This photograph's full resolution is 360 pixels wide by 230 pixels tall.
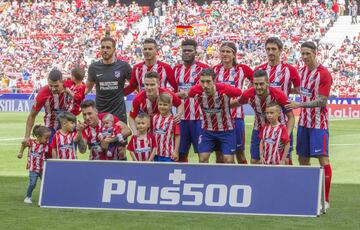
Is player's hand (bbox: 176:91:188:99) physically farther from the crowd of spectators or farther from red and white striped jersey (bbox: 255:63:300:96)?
the crowd of spectators

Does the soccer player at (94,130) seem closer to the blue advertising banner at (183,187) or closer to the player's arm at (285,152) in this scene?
the blue advertising banner at (183,187)

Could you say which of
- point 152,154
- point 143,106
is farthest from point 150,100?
point 152,154

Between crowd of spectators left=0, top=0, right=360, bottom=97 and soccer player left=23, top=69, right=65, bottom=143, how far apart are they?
3420 cm

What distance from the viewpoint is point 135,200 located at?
37.1 ft

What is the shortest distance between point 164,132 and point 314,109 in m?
2.05

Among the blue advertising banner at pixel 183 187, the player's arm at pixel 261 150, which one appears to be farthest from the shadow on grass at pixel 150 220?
the player's arm at pixel 261 150

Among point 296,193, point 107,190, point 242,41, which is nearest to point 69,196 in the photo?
point 107,190

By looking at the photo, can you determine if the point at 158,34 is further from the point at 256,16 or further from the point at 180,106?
the point at 180,106

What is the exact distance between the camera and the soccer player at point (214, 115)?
40.5 ft

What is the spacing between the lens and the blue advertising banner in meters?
11.0

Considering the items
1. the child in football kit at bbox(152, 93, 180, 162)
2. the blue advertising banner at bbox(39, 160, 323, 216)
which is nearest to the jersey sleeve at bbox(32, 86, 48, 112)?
the child in football kit at bbox(152, 93, 180, 162)

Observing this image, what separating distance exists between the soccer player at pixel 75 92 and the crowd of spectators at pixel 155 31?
33972 millimetres

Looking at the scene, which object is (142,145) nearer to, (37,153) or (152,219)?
(37,153)

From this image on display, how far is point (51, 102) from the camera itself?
13.2m
